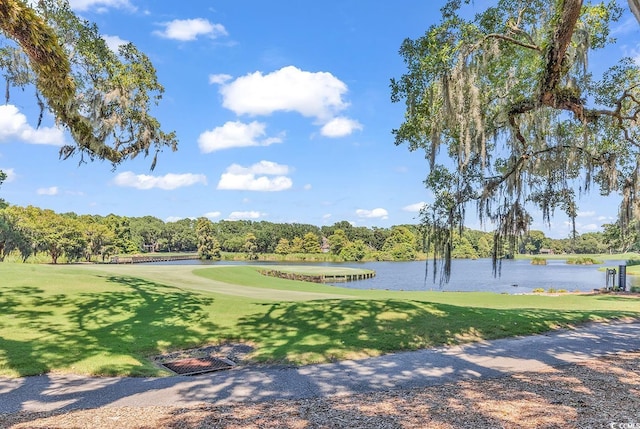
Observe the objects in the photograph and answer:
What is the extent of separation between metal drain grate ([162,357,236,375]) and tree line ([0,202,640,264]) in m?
33.1

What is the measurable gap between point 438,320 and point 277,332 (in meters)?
3.52

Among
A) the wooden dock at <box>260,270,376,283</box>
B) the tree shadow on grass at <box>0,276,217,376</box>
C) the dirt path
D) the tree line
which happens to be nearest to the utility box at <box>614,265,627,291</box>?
the dirt path

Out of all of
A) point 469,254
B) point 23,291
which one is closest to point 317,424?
point 23,291

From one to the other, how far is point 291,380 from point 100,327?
15.9 feet

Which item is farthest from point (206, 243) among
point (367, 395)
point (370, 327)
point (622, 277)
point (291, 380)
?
point (367, 395)

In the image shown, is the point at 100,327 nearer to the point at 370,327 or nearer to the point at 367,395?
the point at 370,327

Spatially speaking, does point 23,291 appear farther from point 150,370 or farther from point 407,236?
point 407,236

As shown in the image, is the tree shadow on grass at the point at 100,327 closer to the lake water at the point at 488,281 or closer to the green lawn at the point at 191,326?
the green lawn at the point at 191,326

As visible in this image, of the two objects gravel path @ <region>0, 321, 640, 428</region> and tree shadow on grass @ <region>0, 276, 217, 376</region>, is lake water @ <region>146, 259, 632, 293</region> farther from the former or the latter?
gravel path @ <region>0, 321, 640, 428</region>

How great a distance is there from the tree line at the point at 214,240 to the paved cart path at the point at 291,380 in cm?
3367

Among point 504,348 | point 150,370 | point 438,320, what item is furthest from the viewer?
point 438,320

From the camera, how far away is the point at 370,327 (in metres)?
7.88

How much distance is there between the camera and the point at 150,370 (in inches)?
219

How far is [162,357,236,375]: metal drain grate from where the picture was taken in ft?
18.7
